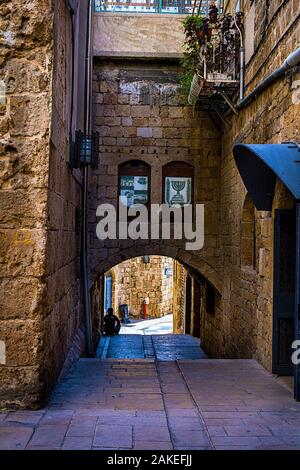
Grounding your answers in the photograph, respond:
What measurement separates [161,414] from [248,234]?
4.38 m

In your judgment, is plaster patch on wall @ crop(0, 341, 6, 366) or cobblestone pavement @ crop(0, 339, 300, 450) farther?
plaster patch on wall @ crop(0, 341, 6, 366)

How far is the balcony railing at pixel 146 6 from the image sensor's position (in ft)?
33.1

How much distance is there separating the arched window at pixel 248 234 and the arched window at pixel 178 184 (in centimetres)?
231

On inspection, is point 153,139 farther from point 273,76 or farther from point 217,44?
point 273,76

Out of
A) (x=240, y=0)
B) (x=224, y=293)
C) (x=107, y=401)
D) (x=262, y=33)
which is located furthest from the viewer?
(x=224, y=293)

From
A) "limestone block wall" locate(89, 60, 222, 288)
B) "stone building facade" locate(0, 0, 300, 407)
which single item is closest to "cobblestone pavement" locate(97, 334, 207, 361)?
"stone building facade" locate(0, 0, 300, 407)

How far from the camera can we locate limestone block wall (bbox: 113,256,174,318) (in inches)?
1022

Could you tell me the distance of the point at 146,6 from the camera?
33.3 feet

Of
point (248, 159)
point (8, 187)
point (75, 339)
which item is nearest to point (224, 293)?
point (75, 339)

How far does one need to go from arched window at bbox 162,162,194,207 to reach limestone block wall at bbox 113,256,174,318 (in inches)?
622

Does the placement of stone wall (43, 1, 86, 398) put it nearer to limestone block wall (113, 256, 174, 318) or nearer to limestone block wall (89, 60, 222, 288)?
limestone block wall (89, 60, 222, 288)

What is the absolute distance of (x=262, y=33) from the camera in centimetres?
669

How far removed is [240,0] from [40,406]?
274 inches

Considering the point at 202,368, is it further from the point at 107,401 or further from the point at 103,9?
the point at 103,9
